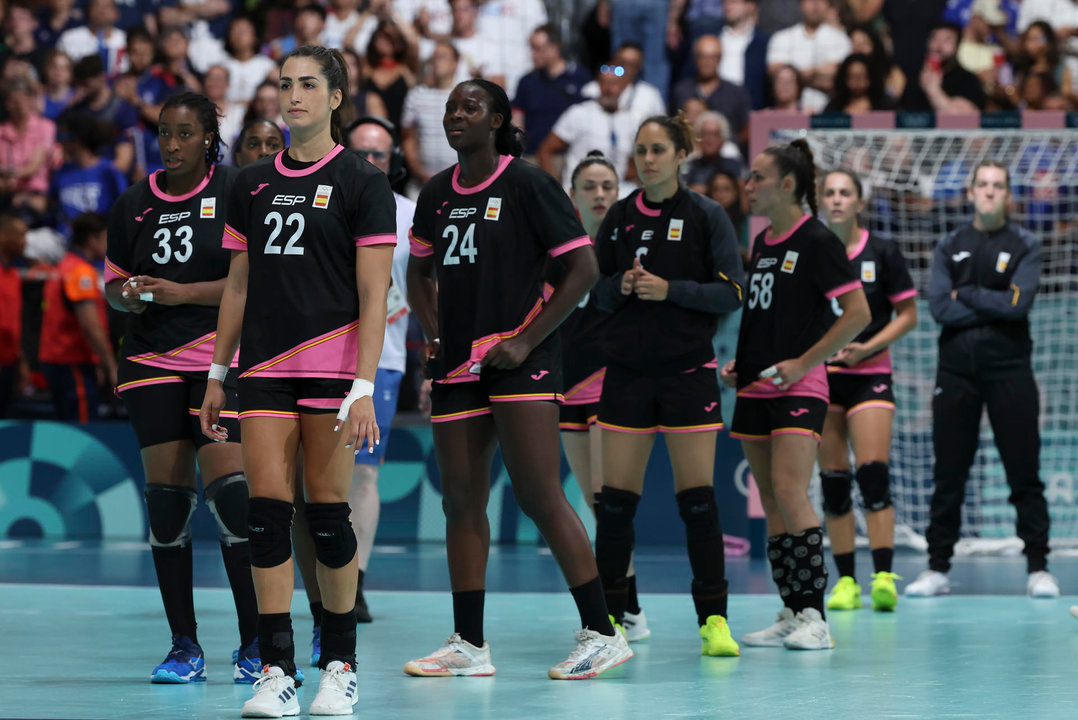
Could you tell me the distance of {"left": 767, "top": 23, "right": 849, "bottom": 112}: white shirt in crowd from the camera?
43.1 feet

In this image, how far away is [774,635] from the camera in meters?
6.31

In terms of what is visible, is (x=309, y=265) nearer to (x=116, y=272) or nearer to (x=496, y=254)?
(x=496, y=254)

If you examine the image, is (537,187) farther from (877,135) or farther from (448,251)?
(877,135)

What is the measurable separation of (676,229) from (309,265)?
199 centimetres

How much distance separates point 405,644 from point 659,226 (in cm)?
216

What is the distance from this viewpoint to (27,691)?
500 cm

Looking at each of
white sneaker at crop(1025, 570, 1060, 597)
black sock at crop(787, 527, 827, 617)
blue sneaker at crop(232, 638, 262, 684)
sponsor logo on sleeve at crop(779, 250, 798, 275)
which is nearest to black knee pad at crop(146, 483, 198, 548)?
blue sneaker at crop(232, 638, 262, 684)

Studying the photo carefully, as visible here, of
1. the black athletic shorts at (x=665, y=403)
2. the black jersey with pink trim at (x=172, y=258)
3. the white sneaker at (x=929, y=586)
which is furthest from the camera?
the white sneaker at (x=929, y=586)

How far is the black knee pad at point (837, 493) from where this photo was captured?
7699 mm

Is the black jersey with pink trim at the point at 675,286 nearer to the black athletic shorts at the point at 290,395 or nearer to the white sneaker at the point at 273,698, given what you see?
the black athletic shorts at the point at 290,395

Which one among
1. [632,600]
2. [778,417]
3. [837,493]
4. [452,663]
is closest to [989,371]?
[837,493]

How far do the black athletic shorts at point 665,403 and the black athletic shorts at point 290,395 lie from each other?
5.46 ft

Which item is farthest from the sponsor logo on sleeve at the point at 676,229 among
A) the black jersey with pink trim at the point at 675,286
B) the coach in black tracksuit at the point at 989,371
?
the coach in black tracksuit at the point at 989,371

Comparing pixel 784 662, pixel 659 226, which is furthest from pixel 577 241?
pixel 784 662
